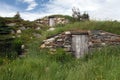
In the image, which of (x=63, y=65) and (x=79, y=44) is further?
Answer: (x=79, y=44)

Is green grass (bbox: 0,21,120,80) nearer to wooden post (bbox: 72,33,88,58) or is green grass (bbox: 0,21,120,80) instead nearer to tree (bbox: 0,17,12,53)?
wooden post (bbox: 72,33,88,58)

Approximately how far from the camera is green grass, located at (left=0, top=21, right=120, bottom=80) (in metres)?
8.91

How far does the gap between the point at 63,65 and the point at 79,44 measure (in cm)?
270

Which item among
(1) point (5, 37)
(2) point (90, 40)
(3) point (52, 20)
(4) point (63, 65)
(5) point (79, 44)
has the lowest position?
(4) point (63, 65)

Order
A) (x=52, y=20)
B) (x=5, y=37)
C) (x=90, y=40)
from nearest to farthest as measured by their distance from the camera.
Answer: (x=90, y=40)
(x=5, y=37)
(x=52, y=20)

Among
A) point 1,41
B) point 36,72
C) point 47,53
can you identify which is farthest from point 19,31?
point 36,72

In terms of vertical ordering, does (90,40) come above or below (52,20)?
below

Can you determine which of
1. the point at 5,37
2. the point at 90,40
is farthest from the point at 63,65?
the point at 5,37

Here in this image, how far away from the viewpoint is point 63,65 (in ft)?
38.6

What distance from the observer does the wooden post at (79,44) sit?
550 inches

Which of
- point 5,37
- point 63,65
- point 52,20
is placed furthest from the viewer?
point 52,20

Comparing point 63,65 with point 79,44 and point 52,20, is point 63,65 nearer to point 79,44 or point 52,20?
point 79,44

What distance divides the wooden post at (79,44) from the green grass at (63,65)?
0.60 meters

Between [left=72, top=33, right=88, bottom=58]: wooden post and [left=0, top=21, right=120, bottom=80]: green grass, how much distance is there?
0.60m
